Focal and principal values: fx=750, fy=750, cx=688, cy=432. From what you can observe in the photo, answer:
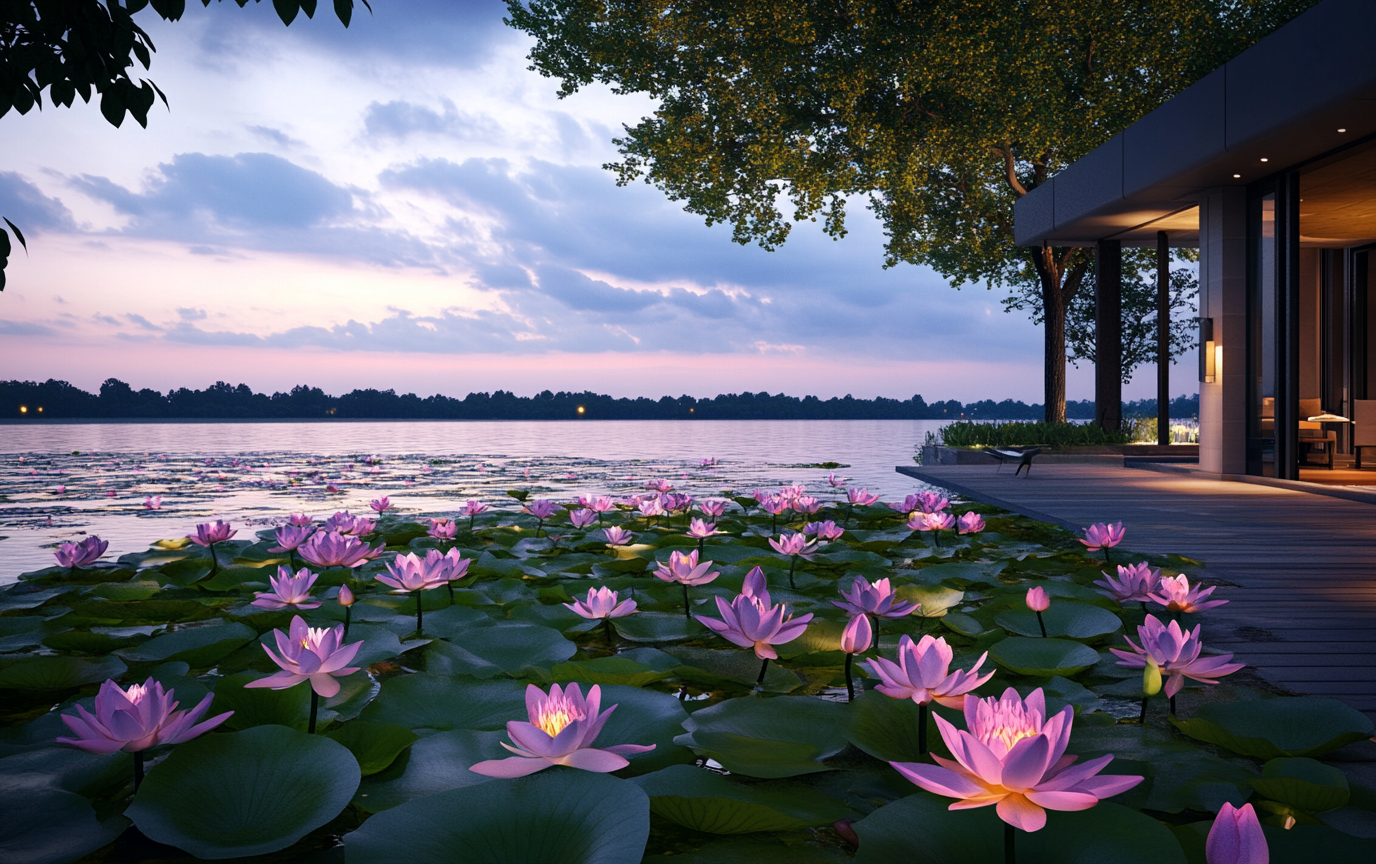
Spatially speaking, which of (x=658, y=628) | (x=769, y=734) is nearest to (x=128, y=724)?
(x=769, y=734)

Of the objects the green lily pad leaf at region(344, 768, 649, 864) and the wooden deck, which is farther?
the wooden deck

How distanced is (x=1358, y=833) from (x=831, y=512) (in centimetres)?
428

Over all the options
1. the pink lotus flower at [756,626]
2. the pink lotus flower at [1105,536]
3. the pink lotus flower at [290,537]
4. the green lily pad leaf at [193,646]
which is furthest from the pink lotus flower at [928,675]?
the pink lotus flower at [290,537]

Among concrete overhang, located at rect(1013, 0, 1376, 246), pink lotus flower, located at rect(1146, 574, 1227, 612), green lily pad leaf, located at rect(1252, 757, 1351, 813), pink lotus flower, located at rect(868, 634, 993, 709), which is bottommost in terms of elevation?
green lily pad leaf, located at rect(1252, 757, 1351, 813)

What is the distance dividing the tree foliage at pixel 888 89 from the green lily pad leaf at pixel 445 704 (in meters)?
13.6

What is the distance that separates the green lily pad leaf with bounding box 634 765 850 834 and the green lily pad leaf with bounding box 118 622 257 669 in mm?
1331

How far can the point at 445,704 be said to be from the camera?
1.42 m

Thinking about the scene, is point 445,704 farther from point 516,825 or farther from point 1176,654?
point 1176,654

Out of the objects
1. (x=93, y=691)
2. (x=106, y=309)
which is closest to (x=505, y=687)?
(x=93, y=691)

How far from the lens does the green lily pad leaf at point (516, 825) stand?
84 centimetres

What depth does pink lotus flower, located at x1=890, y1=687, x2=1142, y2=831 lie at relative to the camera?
762 millimetres

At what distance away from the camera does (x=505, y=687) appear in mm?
1440

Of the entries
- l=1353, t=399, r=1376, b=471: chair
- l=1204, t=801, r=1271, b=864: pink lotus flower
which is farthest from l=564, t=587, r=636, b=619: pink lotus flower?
l=1353, t=399, r=1376, b=471: chair

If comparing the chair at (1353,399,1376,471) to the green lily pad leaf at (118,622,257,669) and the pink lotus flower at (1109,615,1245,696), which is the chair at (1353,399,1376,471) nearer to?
the pink lotus flower at (1109,615,1245,696)
